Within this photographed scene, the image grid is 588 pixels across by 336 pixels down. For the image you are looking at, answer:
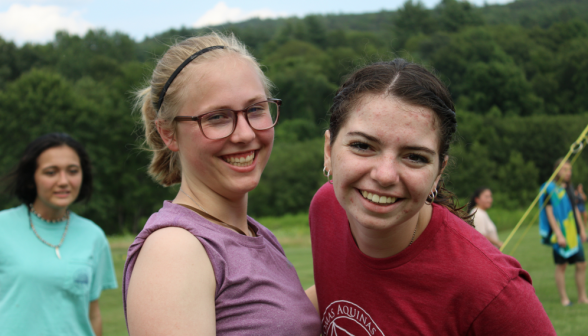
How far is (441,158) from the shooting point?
7.03 ft

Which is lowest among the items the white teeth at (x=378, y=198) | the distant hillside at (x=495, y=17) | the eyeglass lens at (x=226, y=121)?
the white teeth at (x=378, y=198)

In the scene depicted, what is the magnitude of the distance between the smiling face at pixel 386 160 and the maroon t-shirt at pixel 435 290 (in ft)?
0.76

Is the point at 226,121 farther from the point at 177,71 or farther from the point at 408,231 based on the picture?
the point at 408,231

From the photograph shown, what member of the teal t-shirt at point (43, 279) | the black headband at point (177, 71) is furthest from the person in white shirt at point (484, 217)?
the black headband at point (177, 71)

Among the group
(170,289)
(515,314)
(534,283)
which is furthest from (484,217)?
(170,289)

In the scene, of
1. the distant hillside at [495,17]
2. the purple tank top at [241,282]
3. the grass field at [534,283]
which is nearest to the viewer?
the purple tank top at [241,282]

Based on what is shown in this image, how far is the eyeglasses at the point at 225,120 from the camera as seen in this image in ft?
7.04

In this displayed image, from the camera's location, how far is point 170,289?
181 cm

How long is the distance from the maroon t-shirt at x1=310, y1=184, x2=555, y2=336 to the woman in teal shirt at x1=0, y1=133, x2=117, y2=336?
2.29m

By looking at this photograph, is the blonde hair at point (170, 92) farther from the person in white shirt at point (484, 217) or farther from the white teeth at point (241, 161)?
the person in white shirt at point (484, 217)

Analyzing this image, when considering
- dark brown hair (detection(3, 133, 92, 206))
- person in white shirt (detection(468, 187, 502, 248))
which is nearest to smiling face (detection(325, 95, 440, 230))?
dark brown hair (detection(3, 133, 92, 206))

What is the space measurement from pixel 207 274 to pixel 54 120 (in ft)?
125

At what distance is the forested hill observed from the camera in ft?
124

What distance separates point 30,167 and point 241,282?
3.17m
